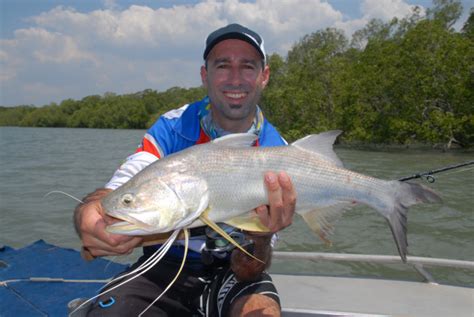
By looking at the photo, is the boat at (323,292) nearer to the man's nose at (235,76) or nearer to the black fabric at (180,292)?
the black fabric at (180,292)

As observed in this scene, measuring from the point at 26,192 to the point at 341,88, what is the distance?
33856mm

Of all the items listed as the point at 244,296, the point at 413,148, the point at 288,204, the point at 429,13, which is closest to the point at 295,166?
the point at 288,204

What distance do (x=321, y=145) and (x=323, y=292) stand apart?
1.60 metres

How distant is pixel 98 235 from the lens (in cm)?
245

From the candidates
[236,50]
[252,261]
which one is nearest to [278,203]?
[252,261]

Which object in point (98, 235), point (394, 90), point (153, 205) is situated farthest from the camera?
point (394, 90)

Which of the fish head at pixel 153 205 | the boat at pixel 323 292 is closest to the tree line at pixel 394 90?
the boat at pixel 323 292

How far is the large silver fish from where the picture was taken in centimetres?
218

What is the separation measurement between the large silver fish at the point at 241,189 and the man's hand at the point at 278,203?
5cm

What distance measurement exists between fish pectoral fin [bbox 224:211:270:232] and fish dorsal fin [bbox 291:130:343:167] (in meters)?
0.53

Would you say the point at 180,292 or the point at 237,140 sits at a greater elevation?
the point at 237,140

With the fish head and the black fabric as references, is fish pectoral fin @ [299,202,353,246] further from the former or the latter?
the fish head

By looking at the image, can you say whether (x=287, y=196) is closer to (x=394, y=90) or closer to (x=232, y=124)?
(x=232, y=124)

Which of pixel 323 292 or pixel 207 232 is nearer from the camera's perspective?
pixel 207 232
